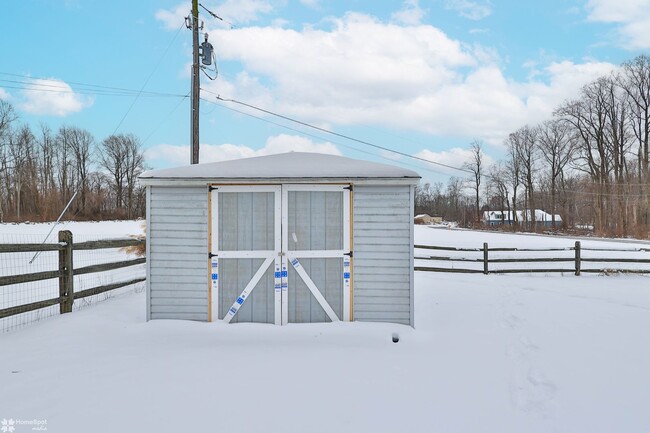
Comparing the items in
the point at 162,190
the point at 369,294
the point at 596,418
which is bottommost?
the point at 596,418

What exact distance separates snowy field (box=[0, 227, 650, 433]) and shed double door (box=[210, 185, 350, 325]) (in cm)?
28

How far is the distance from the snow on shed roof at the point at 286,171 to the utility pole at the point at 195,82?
423 cm

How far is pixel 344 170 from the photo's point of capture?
541 cm

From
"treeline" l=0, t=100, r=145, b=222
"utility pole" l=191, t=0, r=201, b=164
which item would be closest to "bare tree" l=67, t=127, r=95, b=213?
"treeline" l=0, t=100, r=145, b=222

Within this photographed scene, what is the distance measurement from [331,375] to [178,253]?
287cm

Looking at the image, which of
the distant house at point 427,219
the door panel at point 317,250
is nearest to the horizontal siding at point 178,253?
the door panel at point 317,250

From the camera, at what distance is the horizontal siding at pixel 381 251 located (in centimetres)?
542

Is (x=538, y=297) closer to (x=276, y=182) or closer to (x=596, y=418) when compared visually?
(x=596, y=418)

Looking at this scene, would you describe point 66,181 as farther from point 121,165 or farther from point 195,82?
point 195,82

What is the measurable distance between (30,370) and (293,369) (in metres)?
2.58

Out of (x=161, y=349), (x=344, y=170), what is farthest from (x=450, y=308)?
(x=161, y=349)

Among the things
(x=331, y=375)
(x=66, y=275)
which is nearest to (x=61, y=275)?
(x=66, y=275)

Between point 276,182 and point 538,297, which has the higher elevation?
point 276,182

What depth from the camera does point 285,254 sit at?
5406mm
